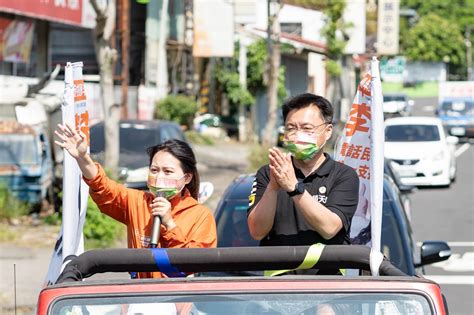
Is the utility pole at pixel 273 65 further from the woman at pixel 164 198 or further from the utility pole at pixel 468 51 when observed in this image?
the utility pole at pixel 468 51

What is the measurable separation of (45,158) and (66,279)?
12.9 m

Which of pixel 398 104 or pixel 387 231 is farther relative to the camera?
pixel 398 104

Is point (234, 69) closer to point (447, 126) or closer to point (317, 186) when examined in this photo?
point (447, 126)

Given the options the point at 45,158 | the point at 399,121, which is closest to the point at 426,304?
the point at 45,158

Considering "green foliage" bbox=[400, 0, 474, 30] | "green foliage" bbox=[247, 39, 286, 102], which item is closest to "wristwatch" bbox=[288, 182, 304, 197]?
A: "green foliage" bbox=[247, 39, 286, 102]

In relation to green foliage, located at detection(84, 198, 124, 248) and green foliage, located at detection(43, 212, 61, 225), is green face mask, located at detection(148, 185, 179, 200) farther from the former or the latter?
green foliage, located at detection(43, 212, 61, 225)

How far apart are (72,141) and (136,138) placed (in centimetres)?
1346

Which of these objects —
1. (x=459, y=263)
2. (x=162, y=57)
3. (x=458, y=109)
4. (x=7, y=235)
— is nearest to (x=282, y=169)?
(x=459, y=263)

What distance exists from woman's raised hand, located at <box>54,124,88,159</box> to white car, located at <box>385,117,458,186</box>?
19.5 m

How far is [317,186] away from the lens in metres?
5.33

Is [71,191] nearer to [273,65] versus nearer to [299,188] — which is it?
[299,188]

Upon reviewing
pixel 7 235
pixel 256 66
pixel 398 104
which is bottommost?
pixel 7 235

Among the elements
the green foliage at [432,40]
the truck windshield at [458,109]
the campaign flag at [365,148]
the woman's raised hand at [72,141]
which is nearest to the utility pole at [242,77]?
the truck windshield at [458,109]

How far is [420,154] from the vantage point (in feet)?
81.3
